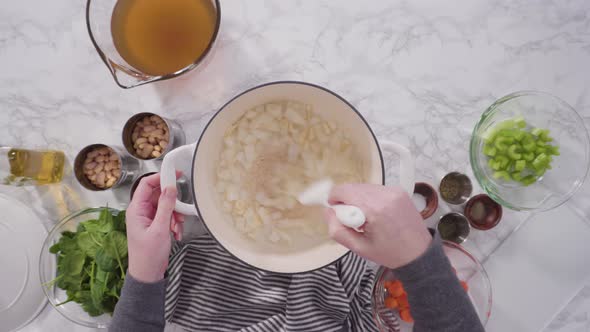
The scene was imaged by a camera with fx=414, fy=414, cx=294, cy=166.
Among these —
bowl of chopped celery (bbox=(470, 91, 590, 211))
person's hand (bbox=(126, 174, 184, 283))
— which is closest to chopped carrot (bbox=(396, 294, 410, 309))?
bowl of chopped celery (bbox=(470, 91, 590, 211))

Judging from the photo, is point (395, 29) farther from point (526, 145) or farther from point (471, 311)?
point (471, 311)

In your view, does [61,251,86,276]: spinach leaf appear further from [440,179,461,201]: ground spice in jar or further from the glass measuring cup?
[440,179,461,201]: ground spice in jar

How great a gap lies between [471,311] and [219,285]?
0.60m

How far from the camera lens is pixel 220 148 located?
924 mm

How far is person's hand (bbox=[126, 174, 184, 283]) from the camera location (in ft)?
2.90

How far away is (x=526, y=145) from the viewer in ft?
3.41

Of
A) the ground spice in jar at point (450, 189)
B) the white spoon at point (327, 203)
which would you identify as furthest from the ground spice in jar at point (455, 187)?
the white spoon at point (327, 203)

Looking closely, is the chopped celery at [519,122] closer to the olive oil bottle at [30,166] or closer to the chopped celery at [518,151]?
the chopped celery at [518,151]

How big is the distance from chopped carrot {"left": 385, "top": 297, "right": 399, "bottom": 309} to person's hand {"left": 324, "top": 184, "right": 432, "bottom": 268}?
286mm

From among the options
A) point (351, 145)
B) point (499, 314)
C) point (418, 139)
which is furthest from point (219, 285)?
point (499, 314)

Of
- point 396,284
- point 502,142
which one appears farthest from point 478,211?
point 396,284

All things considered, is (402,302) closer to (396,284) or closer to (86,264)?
(396,284)

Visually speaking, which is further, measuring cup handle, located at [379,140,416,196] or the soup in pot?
the soup in pot

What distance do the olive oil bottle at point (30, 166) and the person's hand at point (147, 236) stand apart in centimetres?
36
